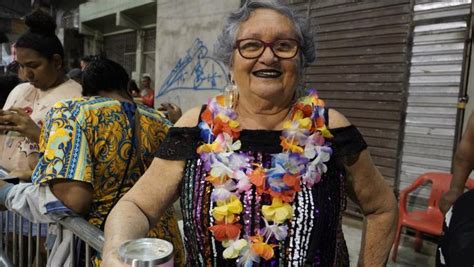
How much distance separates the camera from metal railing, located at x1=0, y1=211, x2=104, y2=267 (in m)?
1.76

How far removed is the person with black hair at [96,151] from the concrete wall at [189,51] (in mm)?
4850

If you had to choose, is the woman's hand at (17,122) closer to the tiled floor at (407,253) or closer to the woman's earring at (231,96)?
the woman's earring at (231,96)

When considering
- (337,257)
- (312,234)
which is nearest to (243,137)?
(312,234)

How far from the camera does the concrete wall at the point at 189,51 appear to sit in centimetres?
738

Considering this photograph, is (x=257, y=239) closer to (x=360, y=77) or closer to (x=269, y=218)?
(x=269, y=218)

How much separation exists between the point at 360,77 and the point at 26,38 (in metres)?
3.82

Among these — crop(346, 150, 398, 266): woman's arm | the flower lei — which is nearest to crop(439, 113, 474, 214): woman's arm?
crop(346, 150, 398, 266): woman's arm

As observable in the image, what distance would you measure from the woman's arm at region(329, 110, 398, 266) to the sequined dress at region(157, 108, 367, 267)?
5 centimetres

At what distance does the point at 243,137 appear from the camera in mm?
1520

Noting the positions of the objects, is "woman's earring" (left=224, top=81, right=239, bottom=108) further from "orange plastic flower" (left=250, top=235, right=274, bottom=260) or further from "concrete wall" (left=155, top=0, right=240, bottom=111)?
"concrete wall" (left=155, top=0, right=240, bottom=111)

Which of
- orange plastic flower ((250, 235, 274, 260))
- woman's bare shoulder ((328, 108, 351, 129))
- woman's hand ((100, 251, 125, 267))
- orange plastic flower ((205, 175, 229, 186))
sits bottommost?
orange plastic flower ((250, 235, 274, 260))

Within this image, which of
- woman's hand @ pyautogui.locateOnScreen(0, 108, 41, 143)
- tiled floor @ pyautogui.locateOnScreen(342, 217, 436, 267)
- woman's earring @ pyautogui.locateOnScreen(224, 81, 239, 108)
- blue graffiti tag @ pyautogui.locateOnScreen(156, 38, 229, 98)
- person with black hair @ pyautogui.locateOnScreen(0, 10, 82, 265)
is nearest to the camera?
woman's earring @ pyautogui.locateOnScreen(224, 81, 239, 108)

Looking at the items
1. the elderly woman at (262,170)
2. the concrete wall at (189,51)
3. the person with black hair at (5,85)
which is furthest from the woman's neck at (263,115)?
the concrete wall at (189,51)

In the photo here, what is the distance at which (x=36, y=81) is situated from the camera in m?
2.55
